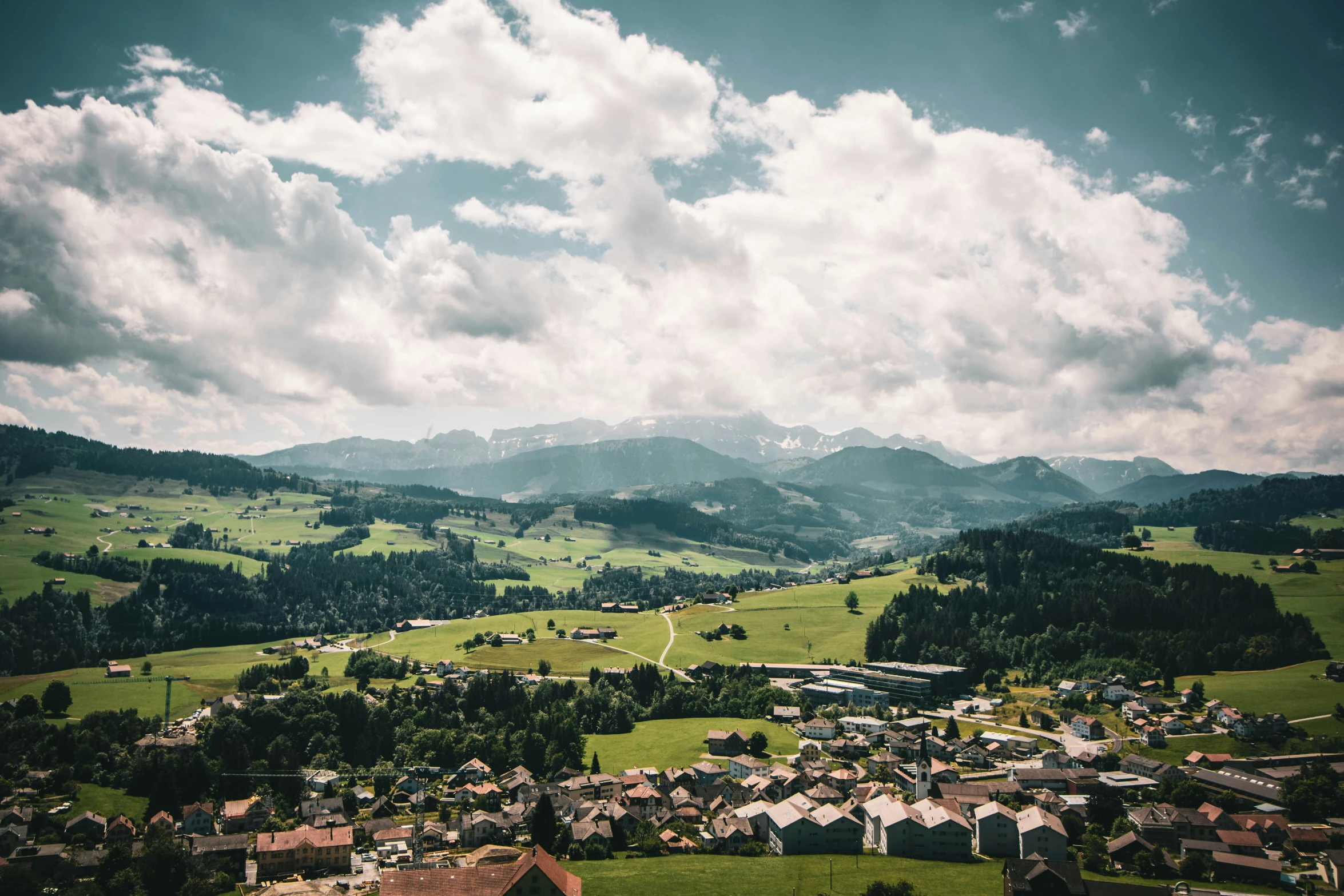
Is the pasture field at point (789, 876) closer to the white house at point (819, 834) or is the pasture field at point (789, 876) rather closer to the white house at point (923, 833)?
the white house at point (923, 833)

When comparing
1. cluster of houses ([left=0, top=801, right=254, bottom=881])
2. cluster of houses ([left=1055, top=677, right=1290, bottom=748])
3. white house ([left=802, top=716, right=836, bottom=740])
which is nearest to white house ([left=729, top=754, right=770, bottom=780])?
white house ([left=802, top=716, right=836, bottom=740])

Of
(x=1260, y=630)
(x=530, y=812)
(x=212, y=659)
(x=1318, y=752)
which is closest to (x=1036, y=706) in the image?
(x=1318, y=752)

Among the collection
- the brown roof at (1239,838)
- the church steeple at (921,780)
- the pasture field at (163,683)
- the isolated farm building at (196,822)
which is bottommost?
the isolated farm building at (196,822)

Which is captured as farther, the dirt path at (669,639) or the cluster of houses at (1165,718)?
the dirt path at (669,639)

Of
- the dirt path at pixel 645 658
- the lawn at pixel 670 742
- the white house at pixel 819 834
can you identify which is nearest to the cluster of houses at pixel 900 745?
the lawn at pixel 670 742

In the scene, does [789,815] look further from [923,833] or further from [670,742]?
[670,742]

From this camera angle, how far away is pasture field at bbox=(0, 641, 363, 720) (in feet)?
355

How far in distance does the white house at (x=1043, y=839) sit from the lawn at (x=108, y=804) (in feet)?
239

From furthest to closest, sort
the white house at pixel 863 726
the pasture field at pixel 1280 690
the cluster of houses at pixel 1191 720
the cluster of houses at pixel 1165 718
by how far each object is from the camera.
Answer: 1. the white house at pixel 863 726
2. the pasture field at pixel 1280 690
3. the cluster of houses at pixel 1165 718
4. the cluster of houses at pixel 1191 720

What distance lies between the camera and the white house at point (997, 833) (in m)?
67.2

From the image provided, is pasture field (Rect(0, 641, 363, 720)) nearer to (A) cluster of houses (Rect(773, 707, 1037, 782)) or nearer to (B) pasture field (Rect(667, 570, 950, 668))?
(B) pasture field (Rect(667, 570, 950, 668))

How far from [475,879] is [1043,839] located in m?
42.5

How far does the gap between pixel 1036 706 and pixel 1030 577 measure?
182ft

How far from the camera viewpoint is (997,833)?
6781 cm
